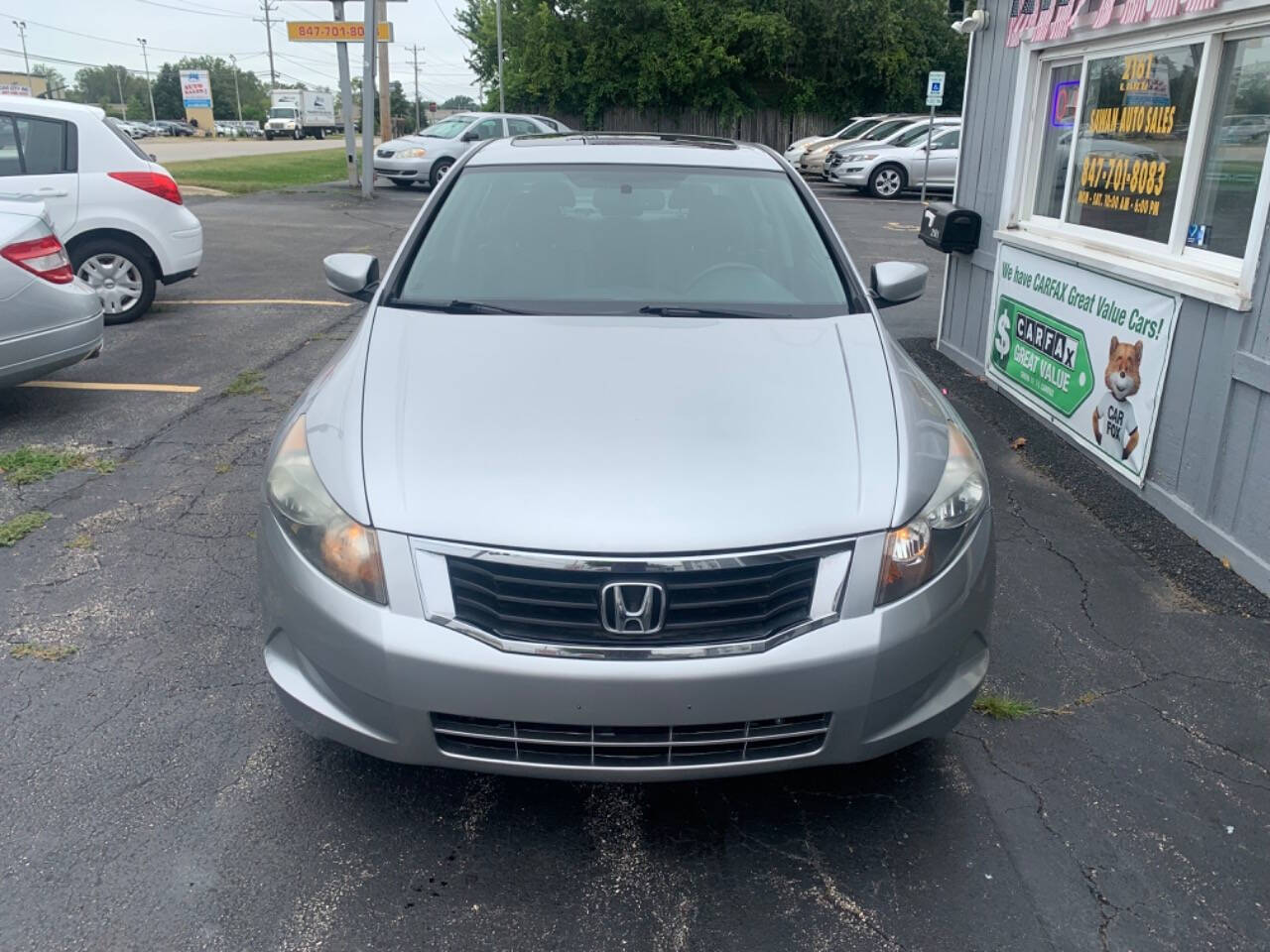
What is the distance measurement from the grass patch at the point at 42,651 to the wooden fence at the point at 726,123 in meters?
30.6

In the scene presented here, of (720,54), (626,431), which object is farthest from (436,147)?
(626,431)

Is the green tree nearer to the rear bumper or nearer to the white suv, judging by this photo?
the white suv

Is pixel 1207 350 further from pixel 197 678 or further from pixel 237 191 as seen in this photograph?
pixel 237 191

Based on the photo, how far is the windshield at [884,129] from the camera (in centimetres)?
2298

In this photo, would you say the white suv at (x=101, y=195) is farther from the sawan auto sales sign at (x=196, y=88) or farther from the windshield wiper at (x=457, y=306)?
the sawan auto sales sign at (x=196, y=88)

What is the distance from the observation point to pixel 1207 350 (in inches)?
173

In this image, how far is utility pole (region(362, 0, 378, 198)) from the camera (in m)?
16.8

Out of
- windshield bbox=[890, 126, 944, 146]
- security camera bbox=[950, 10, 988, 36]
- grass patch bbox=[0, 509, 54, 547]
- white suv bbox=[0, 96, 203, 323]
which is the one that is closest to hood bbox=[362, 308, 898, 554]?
grass patch bbox=[0, 509, 54, 547]

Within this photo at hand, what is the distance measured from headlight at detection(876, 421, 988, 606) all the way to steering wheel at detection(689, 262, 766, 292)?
45.8 inches

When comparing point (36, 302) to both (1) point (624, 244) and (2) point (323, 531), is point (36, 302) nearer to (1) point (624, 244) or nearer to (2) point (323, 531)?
(1) point (624, 244)

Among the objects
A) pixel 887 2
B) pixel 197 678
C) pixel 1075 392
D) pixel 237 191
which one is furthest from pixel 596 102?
pixel 197 678

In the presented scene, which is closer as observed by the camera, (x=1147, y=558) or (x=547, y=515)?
(x=547, y=515)

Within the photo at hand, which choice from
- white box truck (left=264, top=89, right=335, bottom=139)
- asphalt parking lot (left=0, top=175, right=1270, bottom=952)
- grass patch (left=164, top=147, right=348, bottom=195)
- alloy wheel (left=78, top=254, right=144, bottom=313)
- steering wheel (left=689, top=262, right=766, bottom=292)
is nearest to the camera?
asphalt parking lot (left=0, top=175, right=1270, bottom=952)

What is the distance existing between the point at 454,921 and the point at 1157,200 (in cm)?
481
